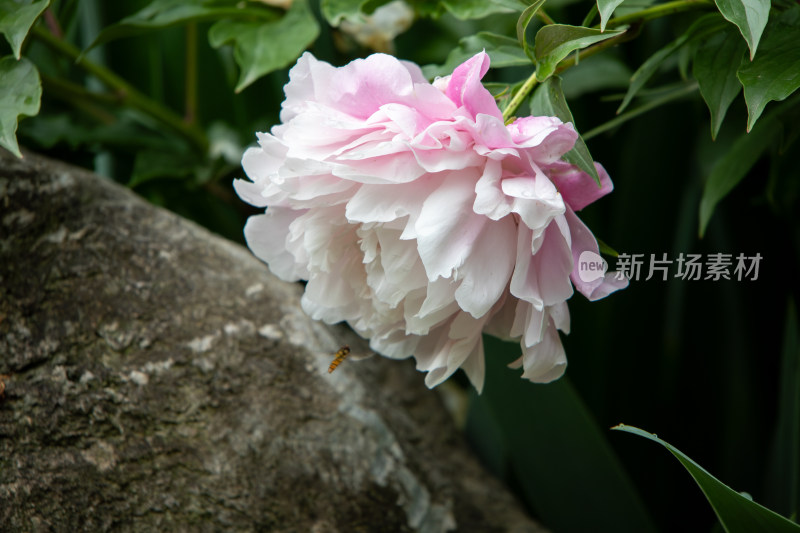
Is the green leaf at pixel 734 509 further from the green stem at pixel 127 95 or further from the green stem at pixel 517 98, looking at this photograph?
the green stem at pixel 127 95

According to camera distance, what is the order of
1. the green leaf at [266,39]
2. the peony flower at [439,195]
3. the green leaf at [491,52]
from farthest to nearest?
the green leaf at [266,39], the green leaf at [491,52], the peony flower at [439,195]

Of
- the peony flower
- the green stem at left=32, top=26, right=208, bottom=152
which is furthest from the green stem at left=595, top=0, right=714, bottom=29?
the green stem at left=32, top=26, right=208, bottom=152

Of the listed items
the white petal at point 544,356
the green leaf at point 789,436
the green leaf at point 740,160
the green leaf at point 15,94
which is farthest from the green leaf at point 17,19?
the green leaf at point 789,436

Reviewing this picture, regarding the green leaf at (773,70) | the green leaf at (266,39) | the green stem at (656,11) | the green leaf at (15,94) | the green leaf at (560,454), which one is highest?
the green stem at (656,11)

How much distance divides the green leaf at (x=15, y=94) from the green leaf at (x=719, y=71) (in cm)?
42

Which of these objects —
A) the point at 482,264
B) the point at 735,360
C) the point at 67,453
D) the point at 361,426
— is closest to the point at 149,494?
the point at 67,453

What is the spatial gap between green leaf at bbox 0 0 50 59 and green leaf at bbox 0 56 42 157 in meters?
0.02

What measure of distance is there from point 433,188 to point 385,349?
0.13m

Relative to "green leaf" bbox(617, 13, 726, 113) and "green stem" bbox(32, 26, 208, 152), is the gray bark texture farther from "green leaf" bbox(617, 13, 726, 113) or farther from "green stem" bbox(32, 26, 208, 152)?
"green leaf" bbox(617, 13, 726, 113)

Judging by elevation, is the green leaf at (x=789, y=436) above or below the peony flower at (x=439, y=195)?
below

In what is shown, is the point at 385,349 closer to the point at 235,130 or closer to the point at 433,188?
the point at 433,188

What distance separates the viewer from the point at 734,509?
1.10 feet

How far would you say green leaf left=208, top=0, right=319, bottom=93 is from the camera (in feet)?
1.73

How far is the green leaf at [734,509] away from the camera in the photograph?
32 cm
